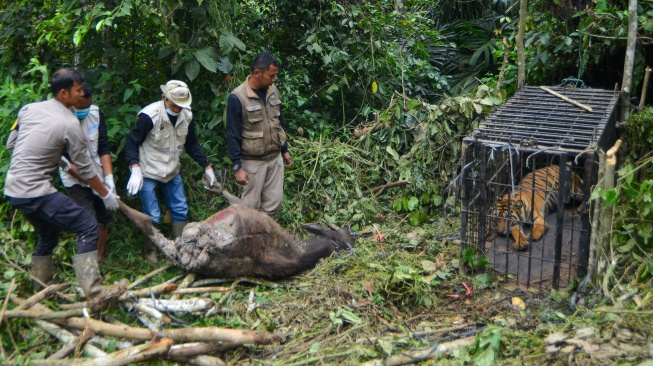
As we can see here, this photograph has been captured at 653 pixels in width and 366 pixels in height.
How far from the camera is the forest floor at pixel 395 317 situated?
176 inches

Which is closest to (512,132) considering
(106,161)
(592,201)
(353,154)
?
(592,201)

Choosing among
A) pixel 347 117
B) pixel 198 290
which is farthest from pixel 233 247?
pixel 347 117

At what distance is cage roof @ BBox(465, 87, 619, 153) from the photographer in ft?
18.2

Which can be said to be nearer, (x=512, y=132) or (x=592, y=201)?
(x=592, y=201)

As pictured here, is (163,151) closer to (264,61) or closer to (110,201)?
(110,201)

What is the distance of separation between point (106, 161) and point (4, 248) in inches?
42.7

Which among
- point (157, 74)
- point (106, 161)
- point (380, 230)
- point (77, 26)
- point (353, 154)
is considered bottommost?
point (380, 230)

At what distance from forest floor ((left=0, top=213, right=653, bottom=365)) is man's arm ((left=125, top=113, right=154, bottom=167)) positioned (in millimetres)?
868

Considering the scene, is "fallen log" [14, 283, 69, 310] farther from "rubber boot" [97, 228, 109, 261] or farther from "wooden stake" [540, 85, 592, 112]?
"wooden stake" [540, 85, 592, 112]

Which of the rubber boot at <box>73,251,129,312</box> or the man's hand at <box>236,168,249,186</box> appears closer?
the rubber boot at <box>73,251,129,312</box>

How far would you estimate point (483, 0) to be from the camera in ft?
38.5

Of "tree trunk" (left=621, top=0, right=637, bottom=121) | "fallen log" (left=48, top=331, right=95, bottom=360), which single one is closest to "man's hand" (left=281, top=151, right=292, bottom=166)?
"fallen log" (left=48, top=331, right=95, bottom=360)

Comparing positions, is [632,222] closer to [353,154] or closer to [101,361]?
[353,154]

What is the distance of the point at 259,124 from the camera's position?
20.9 feet
